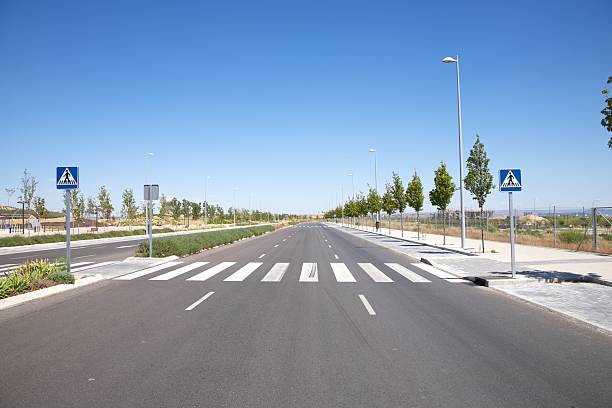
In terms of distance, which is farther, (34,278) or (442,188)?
(442,188)

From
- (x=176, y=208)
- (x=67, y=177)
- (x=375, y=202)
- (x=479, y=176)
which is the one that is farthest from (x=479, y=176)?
(x=176, y=208)

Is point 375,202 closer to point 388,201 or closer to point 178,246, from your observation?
point 388,201

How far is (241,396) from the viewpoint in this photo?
185 inches

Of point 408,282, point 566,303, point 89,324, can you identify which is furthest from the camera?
point 408,282

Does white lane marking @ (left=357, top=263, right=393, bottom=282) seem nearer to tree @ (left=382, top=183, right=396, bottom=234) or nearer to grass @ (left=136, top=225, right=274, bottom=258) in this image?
grass @ (left=136, top=225, right=274, bottom=258)

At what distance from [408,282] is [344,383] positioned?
27.3ft

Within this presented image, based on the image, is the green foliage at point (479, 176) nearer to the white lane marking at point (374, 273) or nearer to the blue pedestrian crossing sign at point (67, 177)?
the white lane marking at point (374, 273)

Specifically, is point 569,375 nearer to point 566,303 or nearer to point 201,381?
point 201,381

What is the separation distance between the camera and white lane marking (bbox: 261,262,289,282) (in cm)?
1346

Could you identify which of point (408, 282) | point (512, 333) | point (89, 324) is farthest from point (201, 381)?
point (408, 282)

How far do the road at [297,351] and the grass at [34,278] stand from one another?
38.0 inches

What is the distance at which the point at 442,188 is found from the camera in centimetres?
2811

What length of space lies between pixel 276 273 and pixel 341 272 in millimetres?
2168

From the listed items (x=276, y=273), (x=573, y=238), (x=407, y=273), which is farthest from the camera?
(x=573, y=238)
